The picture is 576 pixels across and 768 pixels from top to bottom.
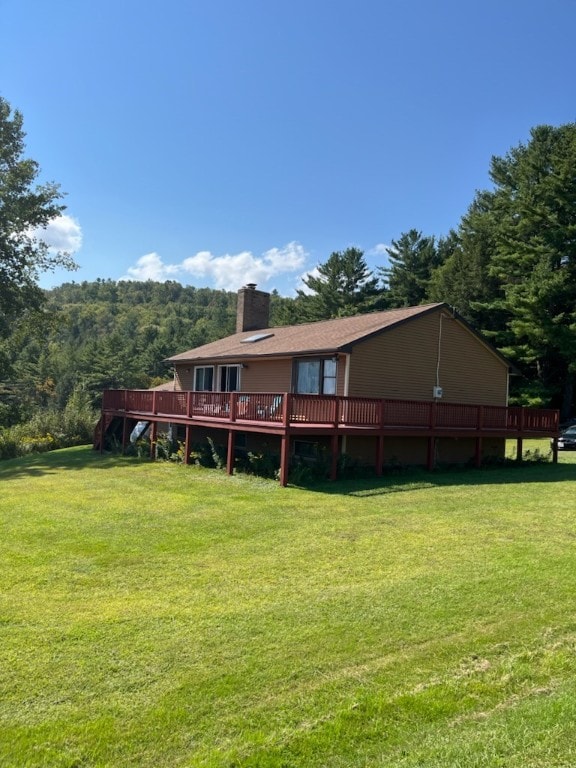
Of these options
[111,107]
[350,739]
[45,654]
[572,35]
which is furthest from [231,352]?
[350,739]

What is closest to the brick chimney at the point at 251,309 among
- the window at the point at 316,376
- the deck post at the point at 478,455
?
the window at the point at 316,376

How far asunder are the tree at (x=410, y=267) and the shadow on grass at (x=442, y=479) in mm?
31689

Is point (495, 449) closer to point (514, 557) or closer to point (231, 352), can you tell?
point (231, 352)

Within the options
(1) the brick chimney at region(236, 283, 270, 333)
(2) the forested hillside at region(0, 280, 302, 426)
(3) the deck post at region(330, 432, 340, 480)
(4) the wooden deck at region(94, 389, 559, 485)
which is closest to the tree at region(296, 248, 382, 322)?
(2) the forested hillside at region(0, 280, 302, 426)

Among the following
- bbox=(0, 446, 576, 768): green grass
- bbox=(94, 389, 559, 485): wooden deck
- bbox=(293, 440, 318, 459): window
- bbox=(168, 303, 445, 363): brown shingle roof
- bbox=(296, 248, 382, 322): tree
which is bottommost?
bbox=(0, 446, 576, 768): green grass

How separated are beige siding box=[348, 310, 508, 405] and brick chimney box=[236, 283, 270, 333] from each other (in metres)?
10.5

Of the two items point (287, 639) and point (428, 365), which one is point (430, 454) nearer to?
point (428, 365)

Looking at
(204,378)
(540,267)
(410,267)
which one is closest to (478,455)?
(204,378)

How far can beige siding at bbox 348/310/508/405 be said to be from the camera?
53.0 feet

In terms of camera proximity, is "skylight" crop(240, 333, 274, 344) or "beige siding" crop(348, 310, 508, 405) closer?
"beige siding" crop(348, 310, 508, 405)

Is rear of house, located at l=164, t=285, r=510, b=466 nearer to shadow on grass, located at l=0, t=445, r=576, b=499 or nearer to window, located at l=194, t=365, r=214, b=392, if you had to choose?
window, located at l=194, t=365, r=214, b=392

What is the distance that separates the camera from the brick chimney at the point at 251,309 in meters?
25.9

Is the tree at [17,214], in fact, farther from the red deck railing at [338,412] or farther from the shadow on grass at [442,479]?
the shadow on grass at [442,479]

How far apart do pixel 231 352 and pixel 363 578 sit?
1468 cm
